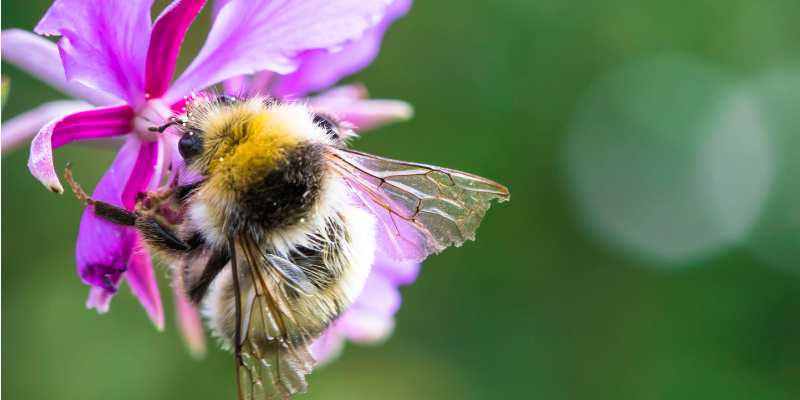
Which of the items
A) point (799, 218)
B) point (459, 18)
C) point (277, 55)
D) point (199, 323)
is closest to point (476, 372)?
point (459, 18)

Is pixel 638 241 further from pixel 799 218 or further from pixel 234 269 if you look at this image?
pixel 234 269

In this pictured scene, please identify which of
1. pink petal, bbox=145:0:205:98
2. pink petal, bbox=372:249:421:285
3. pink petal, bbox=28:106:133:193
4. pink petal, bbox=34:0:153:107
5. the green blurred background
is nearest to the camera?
Answer: pink petal, bbox=28:106:133:193

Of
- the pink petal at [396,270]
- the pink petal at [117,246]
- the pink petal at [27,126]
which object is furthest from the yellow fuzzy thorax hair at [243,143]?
the pink petal at [396,270]

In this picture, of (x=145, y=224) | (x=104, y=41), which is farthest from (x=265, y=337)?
(x=104, y=41)

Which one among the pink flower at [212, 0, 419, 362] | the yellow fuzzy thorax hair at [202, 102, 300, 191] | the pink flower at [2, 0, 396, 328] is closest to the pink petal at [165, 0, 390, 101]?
the pink flower at [2, 0, 396, 328]

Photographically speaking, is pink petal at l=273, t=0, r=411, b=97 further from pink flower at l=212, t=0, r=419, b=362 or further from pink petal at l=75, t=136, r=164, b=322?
pink petal at l=75, t=136, r=164, b=322

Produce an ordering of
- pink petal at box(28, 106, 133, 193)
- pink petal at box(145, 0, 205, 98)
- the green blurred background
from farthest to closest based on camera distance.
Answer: the green blurred background < pink petal at box(145, 0, 205, 98) < pink petal at box(28, 106, 133, 193)

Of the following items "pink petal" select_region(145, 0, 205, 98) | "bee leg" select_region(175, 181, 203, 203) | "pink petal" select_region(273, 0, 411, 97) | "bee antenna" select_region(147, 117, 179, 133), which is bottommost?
"bee leg" select_region(175, 181, 203, 203)
